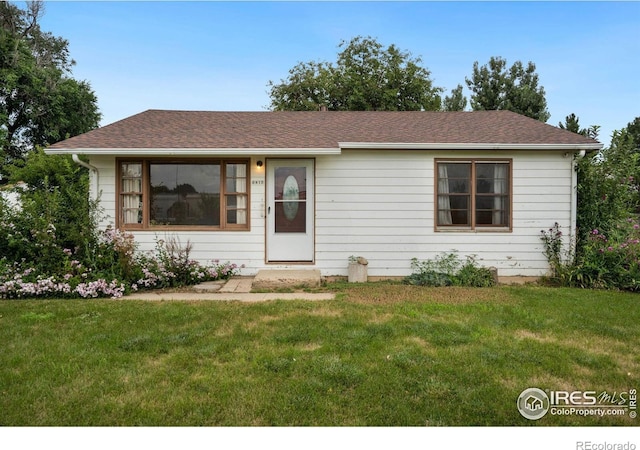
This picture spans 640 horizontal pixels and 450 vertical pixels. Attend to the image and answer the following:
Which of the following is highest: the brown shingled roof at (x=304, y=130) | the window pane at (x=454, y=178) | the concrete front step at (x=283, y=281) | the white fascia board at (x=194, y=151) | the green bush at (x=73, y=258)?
the brown shingled roof at (x=304, y=130)

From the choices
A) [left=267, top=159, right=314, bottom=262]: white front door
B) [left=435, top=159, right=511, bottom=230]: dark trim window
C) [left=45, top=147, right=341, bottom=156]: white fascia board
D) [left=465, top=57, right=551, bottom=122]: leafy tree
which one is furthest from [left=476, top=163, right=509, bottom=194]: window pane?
[left=465, top=57, right=551, bottom=122]: leafy tree

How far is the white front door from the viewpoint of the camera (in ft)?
24.2

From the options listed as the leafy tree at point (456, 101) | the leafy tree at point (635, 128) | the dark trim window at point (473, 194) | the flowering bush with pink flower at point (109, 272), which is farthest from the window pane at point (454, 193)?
the leafy tree at point (635, 128)

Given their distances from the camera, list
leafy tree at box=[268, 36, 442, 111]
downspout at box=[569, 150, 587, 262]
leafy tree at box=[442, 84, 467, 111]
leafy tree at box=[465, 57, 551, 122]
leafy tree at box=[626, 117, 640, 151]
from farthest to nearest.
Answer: leafy tree at box=[626, 117, 640, 151] < leafy tree at box=[442, 84, 467, 111] < leafy tree at box=[268, 36, 442, 111] < leafy tree at box=[465, 57, 551, 122] < downspout at box=[569, 150, 587, 262]

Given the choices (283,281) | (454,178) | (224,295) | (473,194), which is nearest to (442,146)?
(454,178)

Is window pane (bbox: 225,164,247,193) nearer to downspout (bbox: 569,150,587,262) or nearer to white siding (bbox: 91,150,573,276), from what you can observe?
white siding (bbox: 91,150,573,276)

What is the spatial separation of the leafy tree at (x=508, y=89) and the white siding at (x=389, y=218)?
48.8ft

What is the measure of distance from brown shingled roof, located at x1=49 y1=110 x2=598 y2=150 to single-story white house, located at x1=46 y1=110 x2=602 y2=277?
0.32 feet

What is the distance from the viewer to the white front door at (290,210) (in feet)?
24.2

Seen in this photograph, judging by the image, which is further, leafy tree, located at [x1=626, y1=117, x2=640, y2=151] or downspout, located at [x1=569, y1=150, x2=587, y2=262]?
leafy tree, located at [x1=626, y1=117, x2=640, y2=151]

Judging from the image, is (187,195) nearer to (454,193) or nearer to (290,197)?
(290,197)

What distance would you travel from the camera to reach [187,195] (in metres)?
7.38

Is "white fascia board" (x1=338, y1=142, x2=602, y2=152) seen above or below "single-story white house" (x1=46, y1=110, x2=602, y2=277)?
above

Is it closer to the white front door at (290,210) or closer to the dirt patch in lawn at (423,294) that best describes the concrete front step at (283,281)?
the dirt patch in lawn at (423,294)
